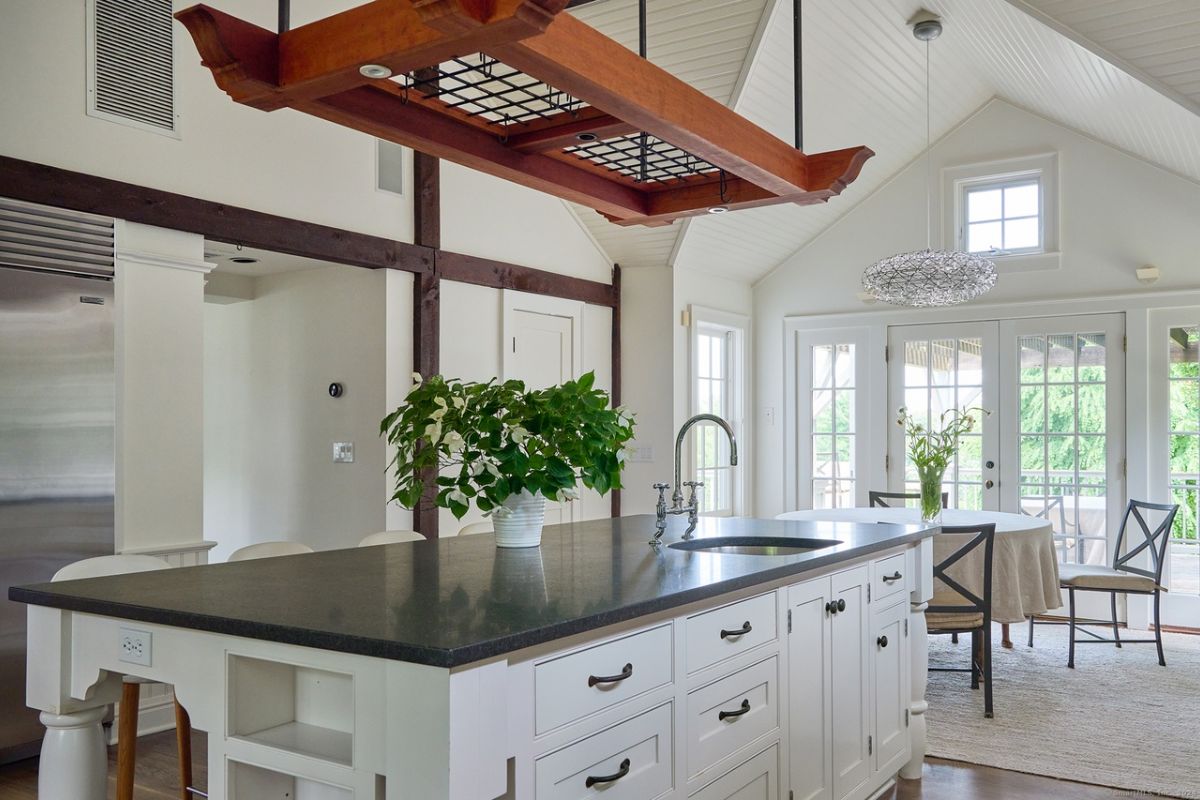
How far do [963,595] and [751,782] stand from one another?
7.61ft

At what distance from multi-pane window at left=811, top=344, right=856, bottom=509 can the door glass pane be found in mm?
432

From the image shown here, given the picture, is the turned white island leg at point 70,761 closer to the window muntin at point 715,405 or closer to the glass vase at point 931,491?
the glass vase at point 931,491

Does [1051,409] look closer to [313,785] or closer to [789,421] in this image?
[789,421]

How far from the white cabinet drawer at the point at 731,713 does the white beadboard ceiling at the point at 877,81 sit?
2848mm

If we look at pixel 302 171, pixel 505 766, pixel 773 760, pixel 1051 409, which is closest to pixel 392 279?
pixel 302 171

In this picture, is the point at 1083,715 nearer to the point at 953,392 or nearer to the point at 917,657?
the point at 917,657

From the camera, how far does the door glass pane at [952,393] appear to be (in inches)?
263

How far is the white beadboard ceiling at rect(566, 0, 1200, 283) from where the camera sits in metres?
4.83

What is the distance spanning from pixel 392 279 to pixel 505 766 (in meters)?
3.81

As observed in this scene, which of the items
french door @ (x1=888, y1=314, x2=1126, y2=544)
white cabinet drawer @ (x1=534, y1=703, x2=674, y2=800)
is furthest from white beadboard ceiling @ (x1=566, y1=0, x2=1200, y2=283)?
white cabinet drawer @ (x1=534, y1=703, x2=674, y2=800)

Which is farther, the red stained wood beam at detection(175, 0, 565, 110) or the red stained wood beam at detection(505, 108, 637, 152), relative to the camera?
the red stained wood beam at detection(505, 108, 637, 152)

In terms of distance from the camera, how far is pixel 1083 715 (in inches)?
163

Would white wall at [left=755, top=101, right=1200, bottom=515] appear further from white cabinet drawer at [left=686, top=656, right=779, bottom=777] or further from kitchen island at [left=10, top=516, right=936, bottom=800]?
white cabinet drawer at [left=686, top=656, right=779, bottom=777]

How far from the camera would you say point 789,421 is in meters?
7.43
